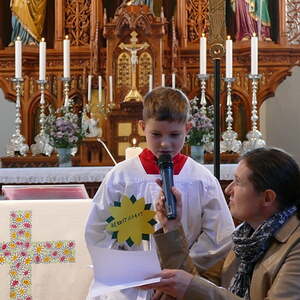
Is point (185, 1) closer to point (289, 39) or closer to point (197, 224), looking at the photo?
point (289, 39)

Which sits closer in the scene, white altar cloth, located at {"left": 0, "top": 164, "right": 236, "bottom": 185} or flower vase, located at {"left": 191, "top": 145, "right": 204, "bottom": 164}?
white altar cloth, located at {"left": 0, "top": 164, "right": 236, "bottom": 185}

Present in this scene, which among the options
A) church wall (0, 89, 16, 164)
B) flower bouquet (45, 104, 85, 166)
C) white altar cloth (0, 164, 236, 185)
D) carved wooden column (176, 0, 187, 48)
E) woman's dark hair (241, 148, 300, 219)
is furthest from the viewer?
church wall (0, 89, 16, 164)

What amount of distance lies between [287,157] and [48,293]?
1878 mm

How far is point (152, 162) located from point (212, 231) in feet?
1.15

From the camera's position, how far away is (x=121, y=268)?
1958mm

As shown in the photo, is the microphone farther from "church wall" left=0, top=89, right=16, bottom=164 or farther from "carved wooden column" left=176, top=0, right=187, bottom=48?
"church wall" left=0, top=89, right=16, bottom=164

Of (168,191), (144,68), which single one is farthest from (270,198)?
(144,68)

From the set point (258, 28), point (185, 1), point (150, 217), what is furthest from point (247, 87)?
point (150, 217)

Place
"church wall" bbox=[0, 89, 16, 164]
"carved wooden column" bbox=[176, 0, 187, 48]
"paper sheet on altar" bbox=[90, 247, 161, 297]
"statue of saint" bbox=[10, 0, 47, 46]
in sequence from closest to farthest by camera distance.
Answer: "paper sheet on altar" bbox=[90, 247, 161, 297] < "carved wooden column" bbox=[176, 0, 187, 48] < "statue of saint" bbox=[10, 0, 47, 46] < "church wall" bbox=[0, 89, 16, 164]

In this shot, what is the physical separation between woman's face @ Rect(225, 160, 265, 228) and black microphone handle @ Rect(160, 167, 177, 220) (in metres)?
0.18

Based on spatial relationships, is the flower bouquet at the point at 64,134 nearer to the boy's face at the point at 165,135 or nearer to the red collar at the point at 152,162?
the red collar at the point at 152,162

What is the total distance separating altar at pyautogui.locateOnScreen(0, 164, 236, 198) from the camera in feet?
17.4

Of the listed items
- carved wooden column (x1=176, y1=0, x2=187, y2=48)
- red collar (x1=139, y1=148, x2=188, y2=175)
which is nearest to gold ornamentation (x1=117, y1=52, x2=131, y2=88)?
carved wooden column (x1=176, y1=0, x2=187, y2=48)

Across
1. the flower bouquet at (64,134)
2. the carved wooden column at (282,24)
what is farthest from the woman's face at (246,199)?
the carved wooden column at (282,24)
